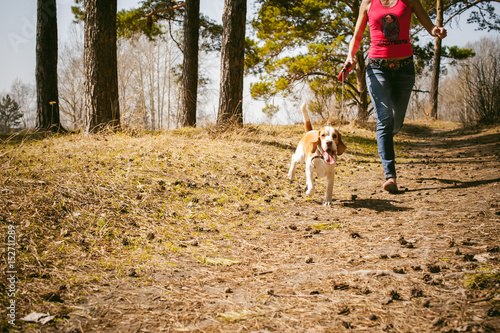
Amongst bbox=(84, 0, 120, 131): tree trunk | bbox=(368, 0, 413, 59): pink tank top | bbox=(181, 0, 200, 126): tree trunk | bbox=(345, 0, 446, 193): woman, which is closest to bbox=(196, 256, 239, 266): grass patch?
bbox=(345, 0, 446, 193): woman

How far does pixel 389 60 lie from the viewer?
3900 mm

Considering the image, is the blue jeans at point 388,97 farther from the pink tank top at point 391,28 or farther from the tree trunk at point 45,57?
the tree trunk at point 45,57

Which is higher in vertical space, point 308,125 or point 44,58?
point 44,58

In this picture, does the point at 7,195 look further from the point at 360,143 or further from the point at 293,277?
the point at 360,143

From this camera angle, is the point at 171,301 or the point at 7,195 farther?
the point at 7,195

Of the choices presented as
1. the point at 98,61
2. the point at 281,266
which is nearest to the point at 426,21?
the point at 281,266

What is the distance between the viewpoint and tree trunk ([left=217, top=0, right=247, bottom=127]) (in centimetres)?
759

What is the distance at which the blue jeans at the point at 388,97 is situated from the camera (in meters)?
3.96

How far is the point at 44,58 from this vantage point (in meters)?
7.92

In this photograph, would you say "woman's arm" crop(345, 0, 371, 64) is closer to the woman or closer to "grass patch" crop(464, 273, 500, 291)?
the woman

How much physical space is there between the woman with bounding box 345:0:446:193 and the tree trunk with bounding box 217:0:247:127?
3.98 meters

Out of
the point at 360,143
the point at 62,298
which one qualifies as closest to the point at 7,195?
the point at 62,298

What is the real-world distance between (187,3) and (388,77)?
8.08 m

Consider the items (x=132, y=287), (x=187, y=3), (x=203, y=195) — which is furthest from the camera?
(x=187, y=3)
